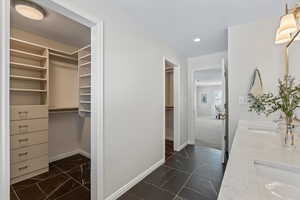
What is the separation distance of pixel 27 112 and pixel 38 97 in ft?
1.86

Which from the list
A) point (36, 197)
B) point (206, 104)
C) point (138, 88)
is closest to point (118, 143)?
point (138, 88)

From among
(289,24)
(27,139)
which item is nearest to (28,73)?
(27,139)

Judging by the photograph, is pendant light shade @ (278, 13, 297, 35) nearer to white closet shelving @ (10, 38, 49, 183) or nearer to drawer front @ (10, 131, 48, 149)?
white closet shelving @ (10, 38, 49, 183)

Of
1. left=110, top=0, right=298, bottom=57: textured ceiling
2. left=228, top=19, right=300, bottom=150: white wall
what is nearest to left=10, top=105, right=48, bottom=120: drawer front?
left=110, top=0, right=298, bottom=57: textured ceiling

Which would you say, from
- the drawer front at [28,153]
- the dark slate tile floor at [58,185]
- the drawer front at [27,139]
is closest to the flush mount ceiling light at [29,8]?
the drawer front at [27,139]

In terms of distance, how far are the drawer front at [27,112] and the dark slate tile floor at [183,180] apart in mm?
1895

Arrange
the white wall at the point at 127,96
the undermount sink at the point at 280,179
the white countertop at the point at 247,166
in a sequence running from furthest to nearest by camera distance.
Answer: the white wall at the point at 127,96
the undermount sink at the point at 280,179
the white countertop at the point at 247,166

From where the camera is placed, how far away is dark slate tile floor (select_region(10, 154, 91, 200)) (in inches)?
69.3

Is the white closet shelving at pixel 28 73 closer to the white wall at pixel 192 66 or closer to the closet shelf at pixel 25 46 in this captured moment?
the closet shelf at pixel 25 46

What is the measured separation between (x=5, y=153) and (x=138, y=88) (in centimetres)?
154

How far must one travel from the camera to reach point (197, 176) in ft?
7.26

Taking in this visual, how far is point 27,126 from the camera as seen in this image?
2.14m

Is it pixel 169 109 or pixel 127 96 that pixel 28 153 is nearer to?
pixel 127 96

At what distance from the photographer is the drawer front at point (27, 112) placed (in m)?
2.00
